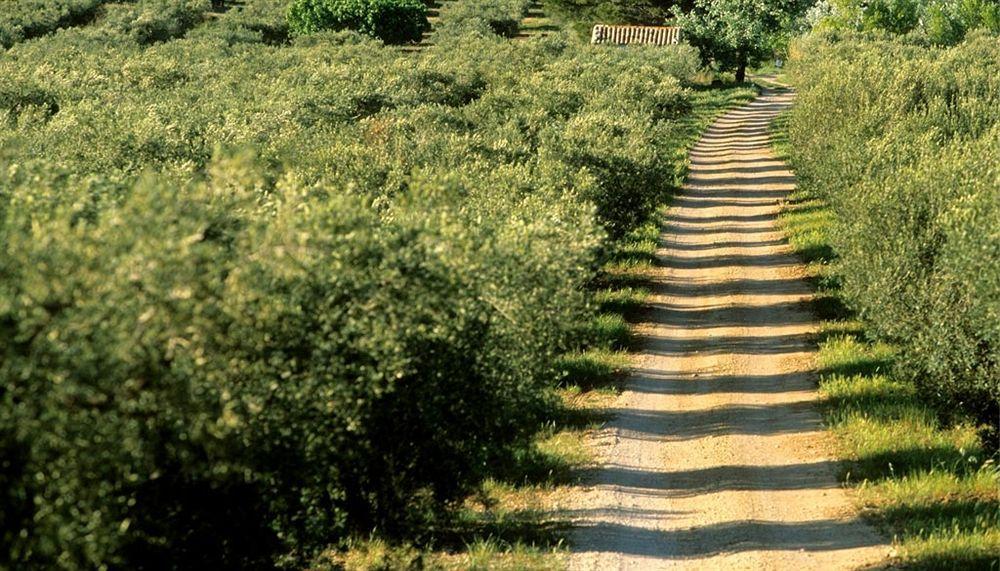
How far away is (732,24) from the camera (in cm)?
8794

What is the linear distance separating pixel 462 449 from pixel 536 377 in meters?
2.74

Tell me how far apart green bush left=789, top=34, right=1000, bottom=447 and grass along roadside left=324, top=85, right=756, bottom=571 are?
648 centimetres

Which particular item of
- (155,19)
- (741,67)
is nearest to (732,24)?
(741,67)

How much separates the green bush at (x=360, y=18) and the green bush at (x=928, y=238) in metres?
56.6

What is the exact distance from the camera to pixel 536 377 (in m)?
19.2

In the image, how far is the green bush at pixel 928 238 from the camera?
74.1 feet

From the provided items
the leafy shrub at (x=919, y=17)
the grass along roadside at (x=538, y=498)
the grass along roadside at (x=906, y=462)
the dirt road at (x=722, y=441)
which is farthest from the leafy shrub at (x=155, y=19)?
the grass along roadside at (x=906, y=462)

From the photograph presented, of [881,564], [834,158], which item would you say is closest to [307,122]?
[834,158]

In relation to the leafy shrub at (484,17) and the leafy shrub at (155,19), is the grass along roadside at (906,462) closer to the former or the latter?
the leafy shrub at (155,19)

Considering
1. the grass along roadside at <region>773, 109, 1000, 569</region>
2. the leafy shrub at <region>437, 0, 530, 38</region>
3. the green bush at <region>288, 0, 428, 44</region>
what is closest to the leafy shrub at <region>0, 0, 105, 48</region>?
the green bush at <region>288, 0, 428, 44</region>

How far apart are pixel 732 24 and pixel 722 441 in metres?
69.4

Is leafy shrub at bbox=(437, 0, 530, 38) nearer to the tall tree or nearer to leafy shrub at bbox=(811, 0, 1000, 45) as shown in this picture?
the tall tree

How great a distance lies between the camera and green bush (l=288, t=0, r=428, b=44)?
89312 mm

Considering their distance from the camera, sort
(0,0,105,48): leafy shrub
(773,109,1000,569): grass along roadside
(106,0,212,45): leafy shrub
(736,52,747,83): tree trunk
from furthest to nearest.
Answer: (736,52,747,83): tree trunk → (106,0,212,45): leafy shrub → (0,0,105,48): leafy shrub → (773,109,1000,569): grass along roadside
